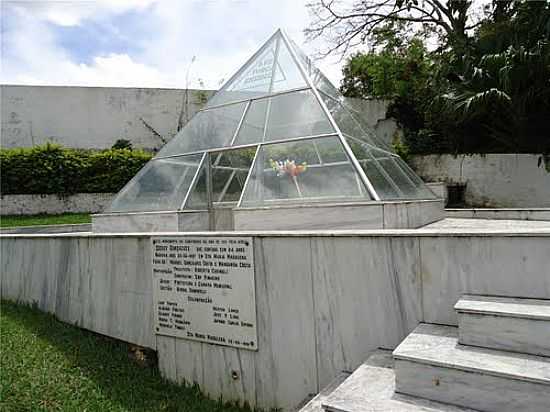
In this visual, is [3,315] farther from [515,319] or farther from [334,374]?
[515,319]

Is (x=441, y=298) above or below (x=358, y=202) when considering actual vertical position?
below

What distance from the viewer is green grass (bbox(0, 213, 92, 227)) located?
32.2ft

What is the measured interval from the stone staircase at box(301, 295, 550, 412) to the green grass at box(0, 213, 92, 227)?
32.3ft

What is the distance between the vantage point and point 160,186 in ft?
17.3

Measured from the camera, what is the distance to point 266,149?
186 inches

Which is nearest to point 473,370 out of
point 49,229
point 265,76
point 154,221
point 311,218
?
point 311,218

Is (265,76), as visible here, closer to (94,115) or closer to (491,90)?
(491,90)

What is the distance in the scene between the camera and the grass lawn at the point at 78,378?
2.60m

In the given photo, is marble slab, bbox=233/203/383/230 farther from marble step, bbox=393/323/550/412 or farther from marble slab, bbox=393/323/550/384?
marble step, bbox=393/323/550/412

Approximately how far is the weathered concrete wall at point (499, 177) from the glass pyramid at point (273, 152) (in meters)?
6.32

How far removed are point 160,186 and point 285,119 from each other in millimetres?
1938

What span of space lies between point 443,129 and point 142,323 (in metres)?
11.4

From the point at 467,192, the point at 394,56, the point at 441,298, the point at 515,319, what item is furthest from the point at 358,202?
the point at 394,56

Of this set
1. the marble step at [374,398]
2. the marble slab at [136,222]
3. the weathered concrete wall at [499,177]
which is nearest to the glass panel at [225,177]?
the marble slab at [136,222]
